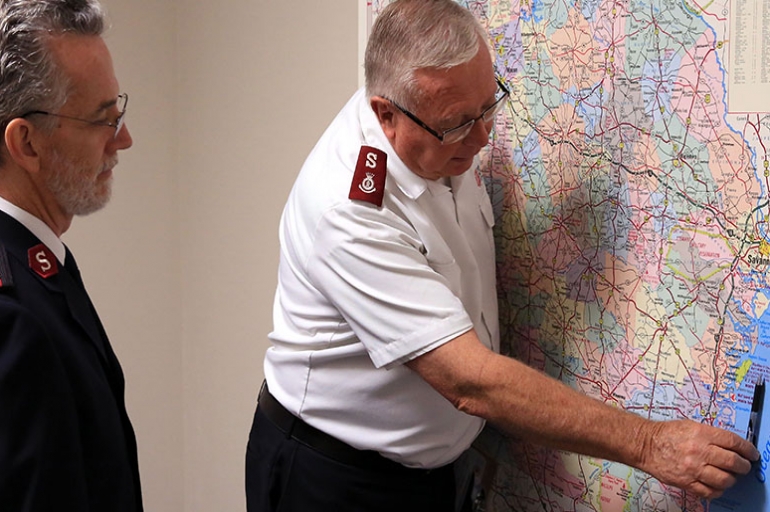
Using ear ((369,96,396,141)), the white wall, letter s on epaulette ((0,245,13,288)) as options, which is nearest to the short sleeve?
ear ((369,96,396,141))

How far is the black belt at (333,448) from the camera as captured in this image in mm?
1623

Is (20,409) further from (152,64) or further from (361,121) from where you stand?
(152,64)

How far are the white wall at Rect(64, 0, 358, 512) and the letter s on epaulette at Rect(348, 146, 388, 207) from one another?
93cm

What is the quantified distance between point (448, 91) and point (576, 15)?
32cm

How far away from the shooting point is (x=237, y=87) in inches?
103

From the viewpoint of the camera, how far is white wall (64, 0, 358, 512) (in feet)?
8.30

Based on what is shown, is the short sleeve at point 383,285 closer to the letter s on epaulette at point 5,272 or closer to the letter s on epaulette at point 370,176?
the letter s on epaulette at point 370,176

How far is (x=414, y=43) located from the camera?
143cm

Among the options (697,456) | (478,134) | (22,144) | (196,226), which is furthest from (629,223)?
(196,226)

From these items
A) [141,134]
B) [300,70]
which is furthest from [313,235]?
[141,134]

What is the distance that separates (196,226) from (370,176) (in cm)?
148

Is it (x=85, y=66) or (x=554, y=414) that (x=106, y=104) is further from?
(x=554, y=414)

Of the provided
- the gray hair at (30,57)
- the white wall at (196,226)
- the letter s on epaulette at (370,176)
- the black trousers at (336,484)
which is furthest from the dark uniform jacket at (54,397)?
the white wall at (196,226)

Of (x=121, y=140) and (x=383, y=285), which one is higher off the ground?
(x=121, y=140)
